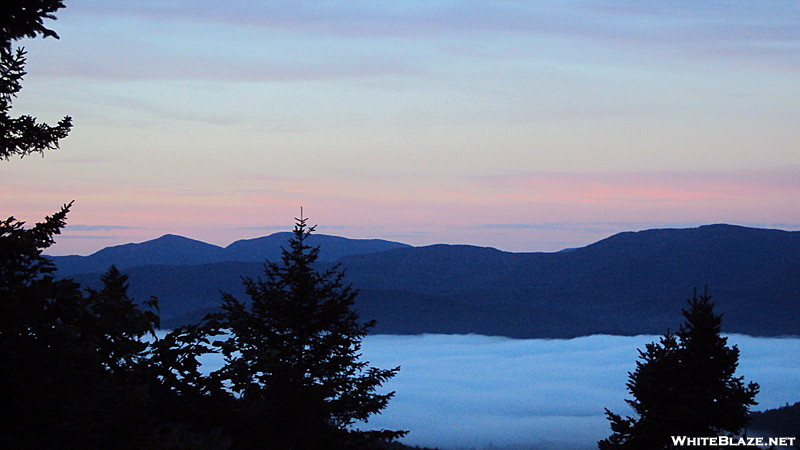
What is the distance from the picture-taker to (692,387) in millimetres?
21594

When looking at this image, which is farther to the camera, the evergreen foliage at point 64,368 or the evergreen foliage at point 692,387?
the evergreen foliage at point 692,387

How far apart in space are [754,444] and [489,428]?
15299cm

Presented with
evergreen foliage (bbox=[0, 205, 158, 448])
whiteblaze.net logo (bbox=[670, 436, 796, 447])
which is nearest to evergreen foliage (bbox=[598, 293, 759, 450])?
whiteblaze.net logo (bbox=[670, 436, 796, 447])

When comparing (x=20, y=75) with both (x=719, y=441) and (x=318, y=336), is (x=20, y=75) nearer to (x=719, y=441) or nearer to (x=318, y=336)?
(x=318, y=336)

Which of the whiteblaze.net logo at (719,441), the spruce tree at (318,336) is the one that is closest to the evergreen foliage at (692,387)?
the whiteblaze.net logo at (719,441)

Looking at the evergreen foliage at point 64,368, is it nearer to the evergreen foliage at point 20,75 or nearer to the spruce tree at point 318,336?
the evergreen foliage at point 20,75

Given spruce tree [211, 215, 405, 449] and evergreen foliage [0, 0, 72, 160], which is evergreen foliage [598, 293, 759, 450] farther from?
evergreen foliage [0, 0, 72, 160]

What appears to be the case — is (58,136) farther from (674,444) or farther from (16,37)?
(674,444)

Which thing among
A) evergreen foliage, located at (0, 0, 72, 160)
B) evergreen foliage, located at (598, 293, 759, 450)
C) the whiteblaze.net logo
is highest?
evergreen foliage, located at (0, 0, 72, 160)

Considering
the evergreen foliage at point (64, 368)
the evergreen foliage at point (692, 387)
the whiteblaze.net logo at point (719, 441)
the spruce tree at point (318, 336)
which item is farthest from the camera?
the evergreen foliage at point (692, 387)

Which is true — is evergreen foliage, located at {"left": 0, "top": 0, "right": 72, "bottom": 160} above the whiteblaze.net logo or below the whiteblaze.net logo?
above

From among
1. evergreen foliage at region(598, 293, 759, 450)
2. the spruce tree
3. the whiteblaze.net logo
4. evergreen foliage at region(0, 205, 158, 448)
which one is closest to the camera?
evergreen foliage at region(0, 205, 158, 448)

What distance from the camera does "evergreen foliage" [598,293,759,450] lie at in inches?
824

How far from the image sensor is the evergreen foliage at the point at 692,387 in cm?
2092
